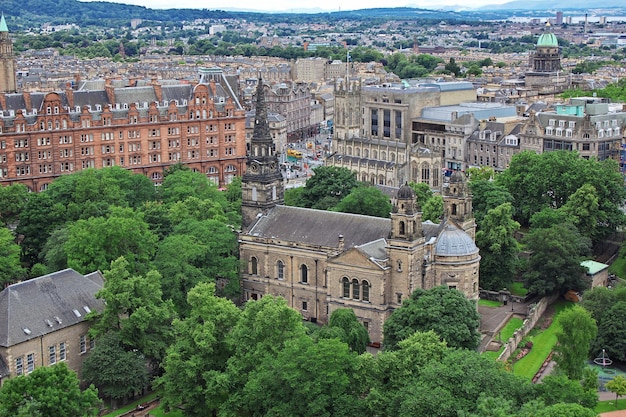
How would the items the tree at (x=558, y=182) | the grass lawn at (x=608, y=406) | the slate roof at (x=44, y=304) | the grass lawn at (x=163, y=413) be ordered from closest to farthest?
the slate roof at (x=44, y=304)
the grass lawn at (x=608, y=406)
the grass lawn at (x=163, y=413)
the tree at (x=558, y=182)

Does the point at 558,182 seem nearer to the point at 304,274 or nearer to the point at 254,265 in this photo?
the point at 304,274

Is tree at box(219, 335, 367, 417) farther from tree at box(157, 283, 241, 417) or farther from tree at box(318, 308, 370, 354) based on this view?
tree at box(318, 308, 370, 354)

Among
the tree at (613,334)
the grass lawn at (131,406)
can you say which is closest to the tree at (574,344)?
the tree at (613,334)

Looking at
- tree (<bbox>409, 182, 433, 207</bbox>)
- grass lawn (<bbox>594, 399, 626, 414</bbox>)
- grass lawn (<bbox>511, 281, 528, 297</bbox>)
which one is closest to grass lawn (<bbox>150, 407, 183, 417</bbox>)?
grass lawn (<bbox>594, 399, 626, 414</bbox>)

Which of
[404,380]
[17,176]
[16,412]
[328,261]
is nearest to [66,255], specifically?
[328,261]

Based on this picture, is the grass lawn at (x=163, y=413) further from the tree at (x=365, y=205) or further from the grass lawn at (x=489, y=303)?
the tree at (x=365, y=205)

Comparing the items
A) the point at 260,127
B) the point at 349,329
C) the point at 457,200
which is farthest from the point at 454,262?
the point at 260,127
